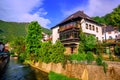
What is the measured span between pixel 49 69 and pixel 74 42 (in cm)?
1186

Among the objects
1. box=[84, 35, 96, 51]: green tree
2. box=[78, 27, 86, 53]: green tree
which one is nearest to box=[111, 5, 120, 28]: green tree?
box=[84, 35, 96, 51]: green tree

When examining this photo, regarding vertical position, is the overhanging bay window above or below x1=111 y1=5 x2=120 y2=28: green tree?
→ below

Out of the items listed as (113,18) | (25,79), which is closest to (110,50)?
(113,18)

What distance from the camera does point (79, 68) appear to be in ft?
103

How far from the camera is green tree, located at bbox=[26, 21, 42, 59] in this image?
58.3m

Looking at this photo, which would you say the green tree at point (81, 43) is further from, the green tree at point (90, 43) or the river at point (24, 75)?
the river at point (24, 75)

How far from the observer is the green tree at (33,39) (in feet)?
191

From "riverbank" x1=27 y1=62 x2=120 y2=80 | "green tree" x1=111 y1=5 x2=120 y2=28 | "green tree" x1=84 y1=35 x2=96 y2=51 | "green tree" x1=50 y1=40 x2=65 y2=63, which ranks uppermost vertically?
"green tree" x1=111 y1=5 x2=120 y2=28

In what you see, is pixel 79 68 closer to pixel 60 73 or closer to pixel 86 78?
pixel 86 78

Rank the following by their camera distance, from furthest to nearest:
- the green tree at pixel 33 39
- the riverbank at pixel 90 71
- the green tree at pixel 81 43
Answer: the green tree at pixel 33 39, the green tree at pixel 81 43, the riverbank at pixel 90 71

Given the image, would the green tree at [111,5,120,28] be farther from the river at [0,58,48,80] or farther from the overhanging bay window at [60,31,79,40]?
the river at [0,58,48,80]

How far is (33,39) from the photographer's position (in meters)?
59.2

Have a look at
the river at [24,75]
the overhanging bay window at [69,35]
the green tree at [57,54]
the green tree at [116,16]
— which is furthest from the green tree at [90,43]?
the river at [24,75]

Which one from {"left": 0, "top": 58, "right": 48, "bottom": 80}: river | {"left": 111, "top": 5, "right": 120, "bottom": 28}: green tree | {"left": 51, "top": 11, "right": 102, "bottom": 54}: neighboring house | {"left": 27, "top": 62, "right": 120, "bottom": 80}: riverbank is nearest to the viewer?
{"left": 27, "top": 62, "right": 120, "bottom": 80}: riverbank
